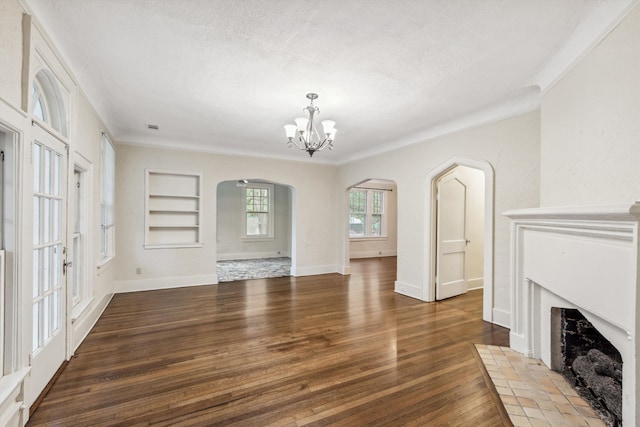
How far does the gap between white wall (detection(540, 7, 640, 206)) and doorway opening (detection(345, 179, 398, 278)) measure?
703cm

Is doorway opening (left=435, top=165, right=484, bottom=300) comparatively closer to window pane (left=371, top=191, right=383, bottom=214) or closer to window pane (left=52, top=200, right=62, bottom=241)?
window pane (left=371, top=191, right=383, bottom=214)

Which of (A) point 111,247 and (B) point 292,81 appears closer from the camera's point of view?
(B) point 292,81

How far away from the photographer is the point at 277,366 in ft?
8.70

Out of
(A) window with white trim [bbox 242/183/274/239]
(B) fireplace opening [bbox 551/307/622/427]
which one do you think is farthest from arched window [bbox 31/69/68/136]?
(A) window with white trim [bbox 242/183/274/239]

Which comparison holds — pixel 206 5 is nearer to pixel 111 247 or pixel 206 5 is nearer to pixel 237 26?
pixel 237 26

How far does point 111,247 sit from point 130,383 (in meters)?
3.29

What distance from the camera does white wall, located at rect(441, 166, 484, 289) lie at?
5.35 metres

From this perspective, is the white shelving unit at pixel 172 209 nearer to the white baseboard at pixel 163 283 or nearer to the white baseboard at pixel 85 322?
the white baseboard at pixel 163 283

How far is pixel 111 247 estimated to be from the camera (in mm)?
4863

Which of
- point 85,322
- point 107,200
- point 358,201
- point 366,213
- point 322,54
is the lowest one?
point 85,322

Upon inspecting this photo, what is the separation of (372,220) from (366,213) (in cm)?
35

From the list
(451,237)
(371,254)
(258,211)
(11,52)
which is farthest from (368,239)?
(11,52)

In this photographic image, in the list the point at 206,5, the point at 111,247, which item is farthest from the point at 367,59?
the point at 111,247

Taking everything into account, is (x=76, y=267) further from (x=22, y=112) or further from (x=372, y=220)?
(x=372, y=220)
